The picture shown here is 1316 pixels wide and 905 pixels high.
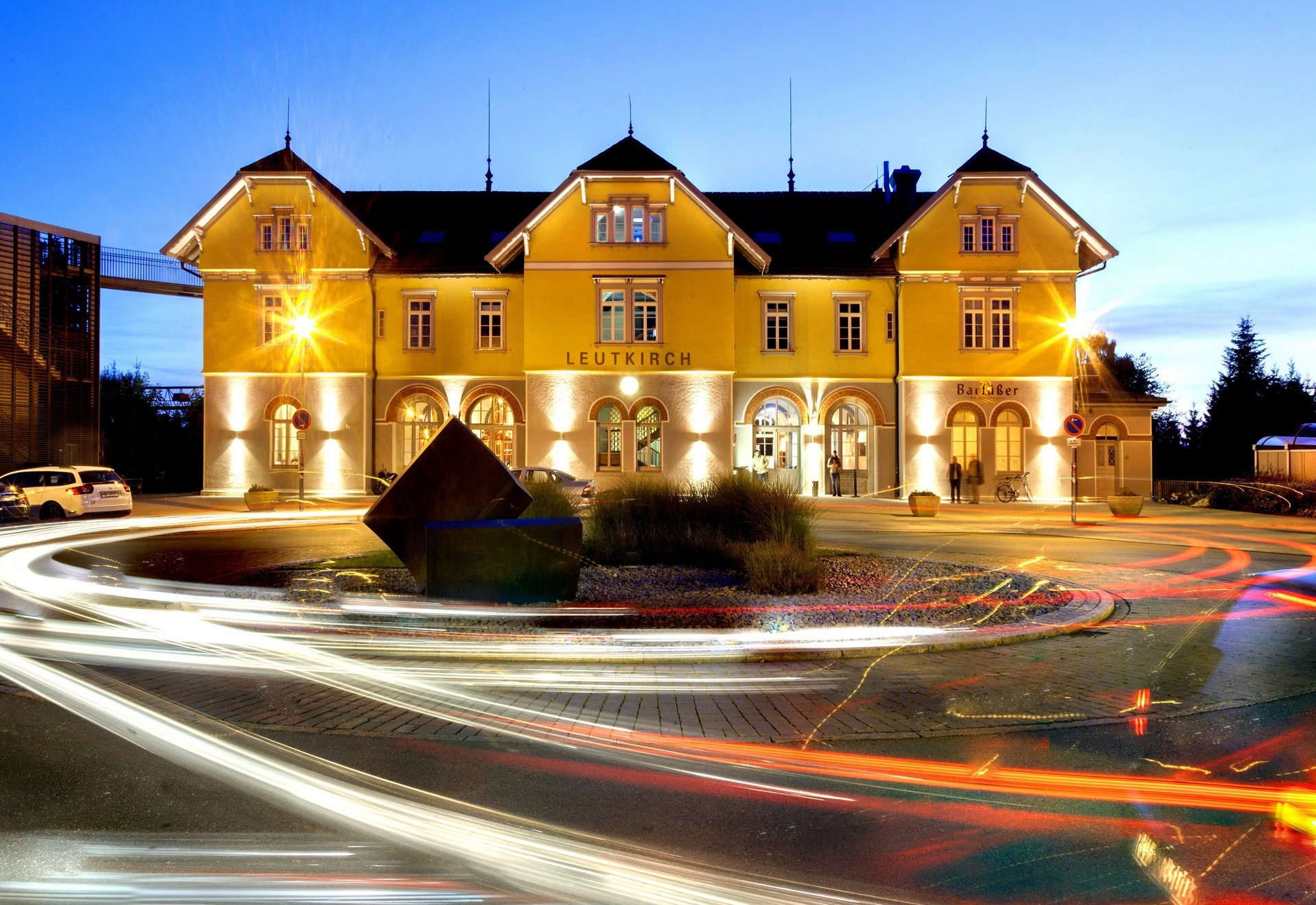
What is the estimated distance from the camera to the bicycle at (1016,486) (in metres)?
35.2

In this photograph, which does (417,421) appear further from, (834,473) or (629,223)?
(834,473)

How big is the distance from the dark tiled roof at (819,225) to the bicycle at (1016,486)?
28.9 ft

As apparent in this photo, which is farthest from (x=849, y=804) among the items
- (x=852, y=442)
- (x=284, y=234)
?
(x=284, y=234)

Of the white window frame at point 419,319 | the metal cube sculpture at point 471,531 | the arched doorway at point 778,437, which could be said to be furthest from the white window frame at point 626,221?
the metal cube sculpture at point 471,531

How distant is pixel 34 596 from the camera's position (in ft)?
38.3

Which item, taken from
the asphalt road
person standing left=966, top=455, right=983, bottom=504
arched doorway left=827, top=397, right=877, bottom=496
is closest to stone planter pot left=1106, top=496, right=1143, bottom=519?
person standing left=966, top=455, right=983, bottom=504

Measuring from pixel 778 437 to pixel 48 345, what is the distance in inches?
1064

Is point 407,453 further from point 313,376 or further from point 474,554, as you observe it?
point 474,554

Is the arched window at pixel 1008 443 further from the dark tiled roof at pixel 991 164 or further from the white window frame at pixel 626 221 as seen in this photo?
the white window frame at pixel 626 221

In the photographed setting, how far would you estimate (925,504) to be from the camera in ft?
91.6

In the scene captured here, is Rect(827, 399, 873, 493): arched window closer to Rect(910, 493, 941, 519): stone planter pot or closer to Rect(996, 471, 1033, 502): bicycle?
Rect(996, 471, 1033, 502): bicycle

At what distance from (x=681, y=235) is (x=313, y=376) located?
14.5 metres

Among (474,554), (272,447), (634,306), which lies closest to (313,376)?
(272,447)

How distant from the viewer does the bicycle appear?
35188mm
